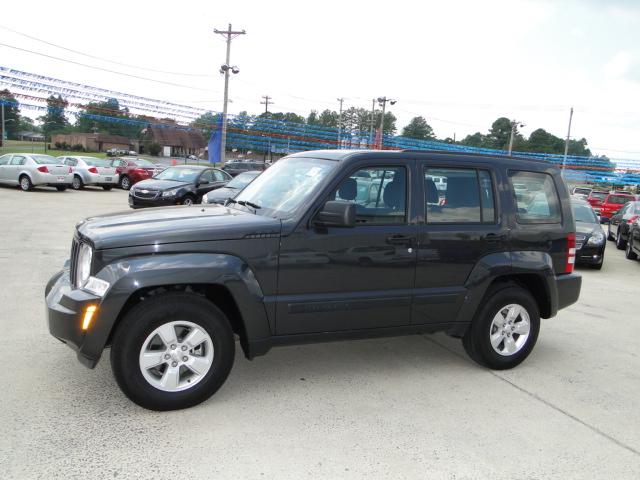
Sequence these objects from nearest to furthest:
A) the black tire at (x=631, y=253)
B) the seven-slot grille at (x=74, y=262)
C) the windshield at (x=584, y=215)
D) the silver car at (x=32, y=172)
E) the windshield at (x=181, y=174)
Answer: the seven-slot grille at (x=74, y=262)
the windshield at (x=584, y=215)
the black tire at (x=631, y=253)
the windshield at (x=181, y=174)
the silver car at (x=32, y=172)

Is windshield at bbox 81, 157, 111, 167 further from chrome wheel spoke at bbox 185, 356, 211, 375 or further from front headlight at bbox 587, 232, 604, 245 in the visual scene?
chrome wheel spoke at bbox 185, 356, 211, 375

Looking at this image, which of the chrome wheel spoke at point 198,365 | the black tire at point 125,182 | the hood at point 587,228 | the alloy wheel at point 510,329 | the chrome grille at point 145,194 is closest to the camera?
the chrome wheel spoke at point 198,365

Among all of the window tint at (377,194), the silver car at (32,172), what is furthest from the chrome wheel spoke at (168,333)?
the silver car at (32,172)

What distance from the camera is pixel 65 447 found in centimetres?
311

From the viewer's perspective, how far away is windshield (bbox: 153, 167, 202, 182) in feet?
53.5

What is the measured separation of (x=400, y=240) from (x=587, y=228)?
8.38 meters

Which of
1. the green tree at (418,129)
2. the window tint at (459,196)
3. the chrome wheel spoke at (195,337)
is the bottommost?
the chrome wheel spoke at (195,337)

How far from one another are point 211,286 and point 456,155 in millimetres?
2340

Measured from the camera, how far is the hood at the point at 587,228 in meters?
10.8

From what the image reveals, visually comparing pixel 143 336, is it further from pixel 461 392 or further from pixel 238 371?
pixel 461 392

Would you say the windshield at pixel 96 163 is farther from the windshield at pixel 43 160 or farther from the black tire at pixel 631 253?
the black tire at pixel 631 253

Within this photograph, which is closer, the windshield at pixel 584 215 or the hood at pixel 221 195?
the windshield at pixel 584 215

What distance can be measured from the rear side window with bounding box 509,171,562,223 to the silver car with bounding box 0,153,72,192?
20.7 metres

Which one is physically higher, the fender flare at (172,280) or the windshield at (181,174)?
the windshield at (181,174)
